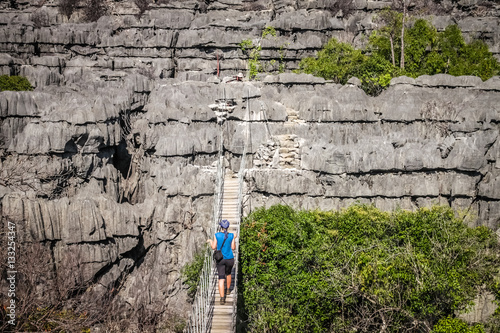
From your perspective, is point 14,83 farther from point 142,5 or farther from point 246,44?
point 142,5

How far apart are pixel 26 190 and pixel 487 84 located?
73.8 feet

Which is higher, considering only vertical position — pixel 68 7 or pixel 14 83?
pixel 68 7

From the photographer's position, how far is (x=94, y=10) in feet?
136

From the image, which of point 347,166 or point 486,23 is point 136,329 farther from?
point 486,23

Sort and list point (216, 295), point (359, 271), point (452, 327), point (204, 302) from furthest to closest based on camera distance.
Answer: point (359, 271) < point (452, 327) < point (216, 295) < point (204, 302)

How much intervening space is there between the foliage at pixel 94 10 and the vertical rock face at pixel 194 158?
17505mm

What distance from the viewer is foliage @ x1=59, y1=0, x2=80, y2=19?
41.5m

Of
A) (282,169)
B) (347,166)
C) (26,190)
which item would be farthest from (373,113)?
(26,190)

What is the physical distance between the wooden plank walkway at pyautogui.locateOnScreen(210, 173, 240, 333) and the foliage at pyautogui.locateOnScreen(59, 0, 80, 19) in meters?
30.2

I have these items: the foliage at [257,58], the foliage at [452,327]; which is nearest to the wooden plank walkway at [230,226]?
the foliage at [452,327]

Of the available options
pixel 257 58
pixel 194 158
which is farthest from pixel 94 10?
pixel 194 158

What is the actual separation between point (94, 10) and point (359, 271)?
35.7 m

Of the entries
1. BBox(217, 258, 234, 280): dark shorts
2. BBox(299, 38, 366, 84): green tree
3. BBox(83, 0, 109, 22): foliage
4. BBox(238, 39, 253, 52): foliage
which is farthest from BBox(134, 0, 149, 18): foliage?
BBox(217, 258, 234, 280): dark shorts

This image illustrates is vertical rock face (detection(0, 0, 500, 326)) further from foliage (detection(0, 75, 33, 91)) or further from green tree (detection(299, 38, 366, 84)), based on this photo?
foliage (detection(0, 75, 33, 91))
